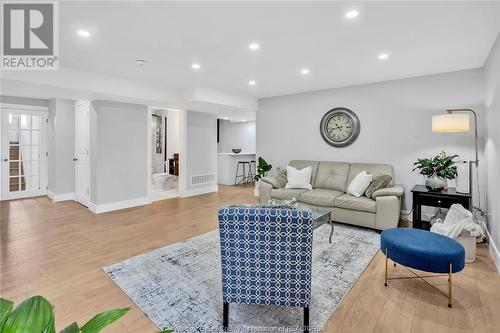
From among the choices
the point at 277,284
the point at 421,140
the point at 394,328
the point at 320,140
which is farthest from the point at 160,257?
the point at 421,140

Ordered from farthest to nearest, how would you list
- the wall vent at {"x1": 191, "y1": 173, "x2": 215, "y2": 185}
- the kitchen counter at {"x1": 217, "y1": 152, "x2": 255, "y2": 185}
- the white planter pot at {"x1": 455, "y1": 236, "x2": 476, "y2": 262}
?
the kitchen counter at {"x1": 217, "y1": 152, "x2": 255, "y2": 185}, the wall vent at {"x1": 191, "y1": 173, "x2": 215, "y2": 185}, the white planter pot at {"x1": 455, "y1": 236, "x2": 476, "y2": 262}

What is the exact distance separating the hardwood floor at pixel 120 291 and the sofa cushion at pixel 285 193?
1.27 metres

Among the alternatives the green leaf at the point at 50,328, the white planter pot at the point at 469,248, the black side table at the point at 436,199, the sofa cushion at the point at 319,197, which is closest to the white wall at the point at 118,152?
the sofa cushion at the point at 319,197

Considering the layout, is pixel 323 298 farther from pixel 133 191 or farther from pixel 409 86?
pixel 133 191

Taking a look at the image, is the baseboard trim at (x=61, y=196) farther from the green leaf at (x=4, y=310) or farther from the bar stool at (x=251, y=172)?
the green leaf at (x=4, y=310)

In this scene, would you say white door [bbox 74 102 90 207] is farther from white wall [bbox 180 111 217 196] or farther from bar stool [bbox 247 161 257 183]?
bar stool [bbox 247 161 257 183]

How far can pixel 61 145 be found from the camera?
590 centimetres

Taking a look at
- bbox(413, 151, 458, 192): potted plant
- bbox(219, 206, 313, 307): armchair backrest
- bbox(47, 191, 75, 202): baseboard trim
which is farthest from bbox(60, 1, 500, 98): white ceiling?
bbox(47, 191, 75, 202): baseboard trim

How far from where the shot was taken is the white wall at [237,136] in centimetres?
979

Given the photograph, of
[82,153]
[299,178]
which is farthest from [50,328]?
[82,153]

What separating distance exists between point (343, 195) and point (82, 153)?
17.3ft

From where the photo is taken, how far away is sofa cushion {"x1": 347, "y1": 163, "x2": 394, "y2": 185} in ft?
14.5

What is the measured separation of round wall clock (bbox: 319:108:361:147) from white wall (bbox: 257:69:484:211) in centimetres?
10

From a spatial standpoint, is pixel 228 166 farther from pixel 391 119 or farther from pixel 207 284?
pixel 207 284
